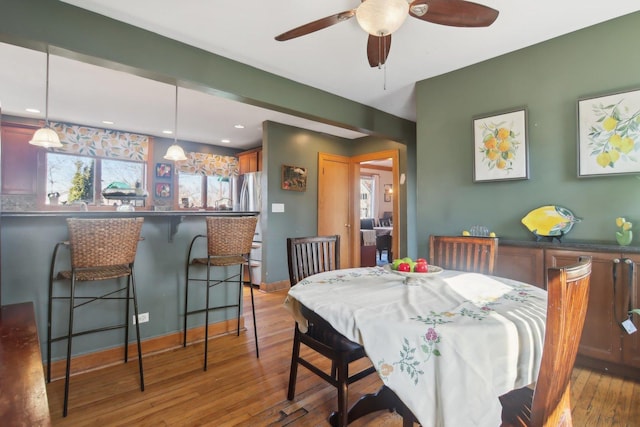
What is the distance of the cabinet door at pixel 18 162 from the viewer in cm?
448

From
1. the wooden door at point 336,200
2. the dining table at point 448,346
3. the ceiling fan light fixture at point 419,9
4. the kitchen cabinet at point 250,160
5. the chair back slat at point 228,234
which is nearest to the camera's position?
the dining table at point 448,346

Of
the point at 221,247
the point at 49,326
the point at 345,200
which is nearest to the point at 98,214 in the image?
the point at 49,326

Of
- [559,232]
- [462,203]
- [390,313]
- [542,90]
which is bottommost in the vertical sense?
[390,313]

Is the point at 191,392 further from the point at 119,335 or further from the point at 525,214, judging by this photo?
the point at 525,214

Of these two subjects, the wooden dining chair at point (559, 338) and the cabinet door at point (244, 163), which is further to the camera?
the cabinet door at point (244, 163)

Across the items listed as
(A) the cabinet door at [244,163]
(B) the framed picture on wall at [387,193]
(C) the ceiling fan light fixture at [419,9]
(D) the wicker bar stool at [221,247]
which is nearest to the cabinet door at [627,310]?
(C) the ceiling fan light fixture at [419,9]

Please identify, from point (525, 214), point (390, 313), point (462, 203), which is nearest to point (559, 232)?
point (525, 214)

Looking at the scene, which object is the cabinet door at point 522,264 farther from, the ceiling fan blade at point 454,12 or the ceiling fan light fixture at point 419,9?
the ceiling fan light fixture at point 419,9

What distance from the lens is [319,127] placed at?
5051 millimetres

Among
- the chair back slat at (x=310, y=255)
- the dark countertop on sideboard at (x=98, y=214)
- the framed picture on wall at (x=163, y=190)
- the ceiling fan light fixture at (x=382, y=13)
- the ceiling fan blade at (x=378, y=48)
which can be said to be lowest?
the chair back slat at (x=310, y=255)

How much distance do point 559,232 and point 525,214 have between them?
12.0 inches

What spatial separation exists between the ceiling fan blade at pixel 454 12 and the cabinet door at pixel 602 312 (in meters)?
1.69

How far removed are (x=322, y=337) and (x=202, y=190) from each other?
5439mm

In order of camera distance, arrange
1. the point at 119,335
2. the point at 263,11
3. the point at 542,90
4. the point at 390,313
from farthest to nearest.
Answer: the point at 542,90, the point at 119,335, the point at 263,11, the point at 390,313
